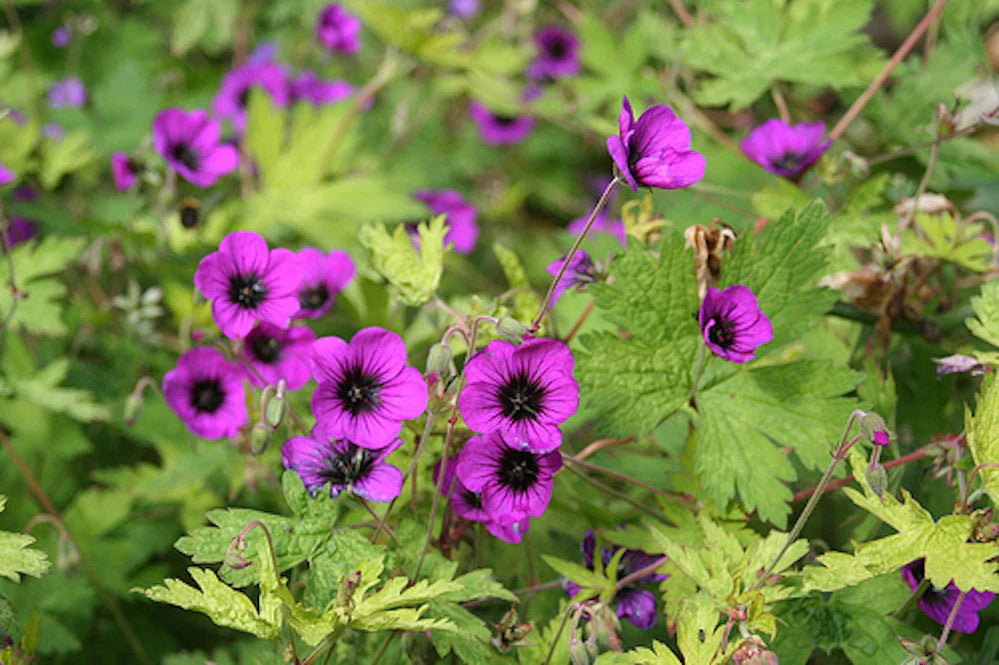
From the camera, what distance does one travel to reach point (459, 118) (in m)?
3.41

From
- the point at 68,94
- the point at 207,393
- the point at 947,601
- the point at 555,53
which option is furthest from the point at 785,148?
the point at 68,94

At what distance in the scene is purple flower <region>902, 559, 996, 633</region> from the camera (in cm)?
116

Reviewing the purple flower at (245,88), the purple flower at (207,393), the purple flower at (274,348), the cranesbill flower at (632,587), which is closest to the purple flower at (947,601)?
the cranesbill flower at (632,587)

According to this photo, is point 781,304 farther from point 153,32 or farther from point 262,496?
point 153,32

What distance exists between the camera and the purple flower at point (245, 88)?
257 centimetres

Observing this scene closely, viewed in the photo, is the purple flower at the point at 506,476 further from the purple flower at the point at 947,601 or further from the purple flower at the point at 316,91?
the purple flower at the point at 316,91

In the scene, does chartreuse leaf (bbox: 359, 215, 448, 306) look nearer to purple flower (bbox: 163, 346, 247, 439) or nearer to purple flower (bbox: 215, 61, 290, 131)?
purple flower (bbox: 163, 346, 247, 439)

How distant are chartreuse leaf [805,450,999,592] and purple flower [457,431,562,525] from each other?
313mm

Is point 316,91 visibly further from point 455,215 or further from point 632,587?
point 632,587

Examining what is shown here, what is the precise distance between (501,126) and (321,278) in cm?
182

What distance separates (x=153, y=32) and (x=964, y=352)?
273 cm

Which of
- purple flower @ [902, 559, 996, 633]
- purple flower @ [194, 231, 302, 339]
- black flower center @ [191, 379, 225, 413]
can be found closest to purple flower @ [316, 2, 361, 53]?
black flower center @ [191, 379, 225, 413]

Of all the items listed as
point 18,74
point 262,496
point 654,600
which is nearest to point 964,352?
point 654,600

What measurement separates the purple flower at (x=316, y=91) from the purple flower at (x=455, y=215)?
0.58m
